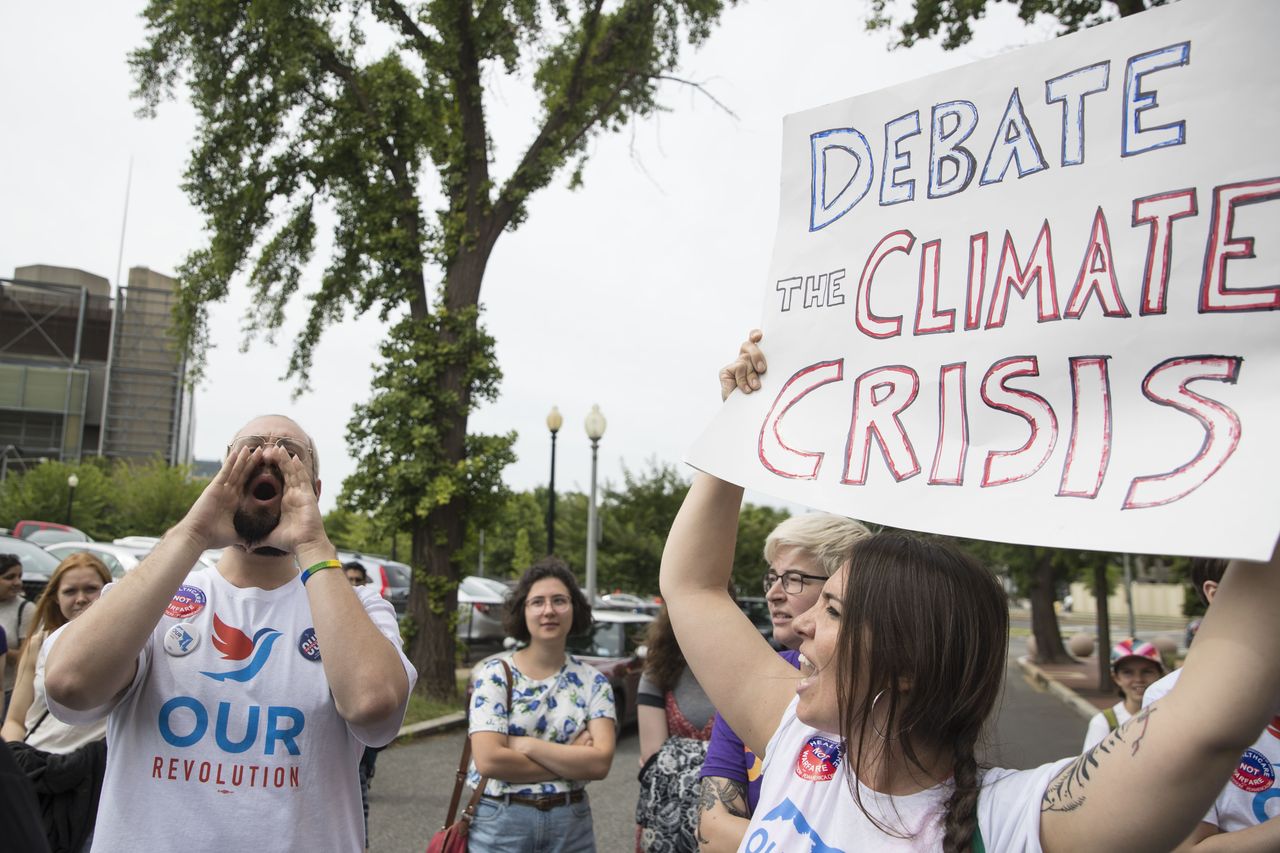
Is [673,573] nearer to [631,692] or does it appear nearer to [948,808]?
[948,808]

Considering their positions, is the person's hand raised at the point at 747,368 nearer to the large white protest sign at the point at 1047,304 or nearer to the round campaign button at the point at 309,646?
the large white protest sign at the point at 1047,304

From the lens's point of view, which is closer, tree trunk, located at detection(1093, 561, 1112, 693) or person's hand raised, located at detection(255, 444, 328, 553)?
person's hand raised, located at detection(255, 444, 328, 553)

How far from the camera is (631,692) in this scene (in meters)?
11.8

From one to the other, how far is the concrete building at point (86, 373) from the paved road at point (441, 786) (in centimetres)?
5675

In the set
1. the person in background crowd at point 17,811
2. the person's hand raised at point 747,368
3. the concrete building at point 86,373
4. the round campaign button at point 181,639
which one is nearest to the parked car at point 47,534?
the round campaign button at point 181,639

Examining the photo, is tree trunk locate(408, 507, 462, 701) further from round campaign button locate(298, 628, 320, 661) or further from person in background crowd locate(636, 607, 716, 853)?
round campaign button locate(298, 628, 320, 661)

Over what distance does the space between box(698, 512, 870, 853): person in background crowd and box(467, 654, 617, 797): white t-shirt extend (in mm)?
1195

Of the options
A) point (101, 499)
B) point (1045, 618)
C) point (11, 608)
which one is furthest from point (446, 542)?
point (101, 499)

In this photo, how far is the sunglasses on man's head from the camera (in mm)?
2447

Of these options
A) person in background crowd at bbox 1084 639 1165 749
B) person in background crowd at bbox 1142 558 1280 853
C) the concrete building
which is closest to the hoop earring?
person in background crowd at bbox 1142 558 1280 853

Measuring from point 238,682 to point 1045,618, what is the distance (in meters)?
23.9

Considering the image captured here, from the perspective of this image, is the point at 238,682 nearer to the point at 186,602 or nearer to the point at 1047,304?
the point at 186,602

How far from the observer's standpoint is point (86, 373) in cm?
6188

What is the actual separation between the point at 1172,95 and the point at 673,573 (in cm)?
128
